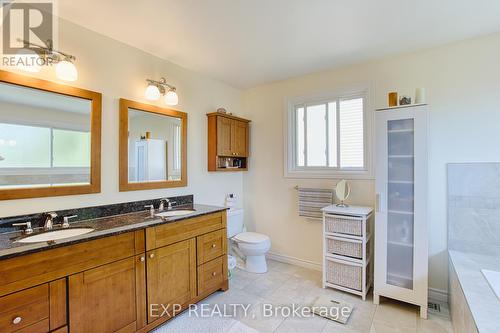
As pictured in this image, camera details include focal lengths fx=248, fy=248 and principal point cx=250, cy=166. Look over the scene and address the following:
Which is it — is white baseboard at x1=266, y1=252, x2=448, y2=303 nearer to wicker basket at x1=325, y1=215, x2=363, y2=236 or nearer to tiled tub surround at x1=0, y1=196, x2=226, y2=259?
wicker basket at x1=325, y1=215, x2=363, y2=236

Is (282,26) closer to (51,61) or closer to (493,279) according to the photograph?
(51,61)

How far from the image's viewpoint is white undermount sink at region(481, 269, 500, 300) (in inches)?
66.6

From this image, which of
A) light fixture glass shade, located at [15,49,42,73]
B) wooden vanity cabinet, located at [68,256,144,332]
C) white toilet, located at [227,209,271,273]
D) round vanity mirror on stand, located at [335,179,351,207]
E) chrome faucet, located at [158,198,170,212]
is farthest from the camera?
white toilet, located at [227,209,271,273]

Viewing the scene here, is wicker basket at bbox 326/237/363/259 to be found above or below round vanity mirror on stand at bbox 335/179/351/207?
below

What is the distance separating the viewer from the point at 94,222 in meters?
2.03

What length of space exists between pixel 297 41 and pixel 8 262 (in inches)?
104

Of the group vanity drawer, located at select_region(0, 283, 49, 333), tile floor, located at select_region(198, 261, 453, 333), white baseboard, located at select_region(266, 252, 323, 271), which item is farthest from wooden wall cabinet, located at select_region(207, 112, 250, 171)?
vanity drawer, located at select_region(0, 283, 49, 333)

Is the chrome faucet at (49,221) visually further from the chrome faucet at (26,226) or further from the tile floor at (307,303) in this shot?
the tile floor at (307,303)

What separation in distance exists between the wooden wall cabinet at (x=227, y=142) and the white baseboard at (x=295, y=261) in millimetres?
1322

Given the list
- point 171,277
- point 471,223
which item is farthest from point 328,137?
point 171,277

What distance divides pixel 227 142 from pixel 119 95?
1409 millimetres

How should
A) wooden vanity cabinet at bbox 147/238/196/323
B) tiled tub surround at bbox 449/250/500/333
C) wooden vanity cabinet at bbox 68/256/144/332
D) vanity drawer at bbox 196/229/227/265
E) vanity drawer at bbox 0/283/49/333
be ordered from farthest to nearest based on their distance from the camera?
1. vanity drawer at bbox 196/229/227/265
2. wooden vanity cabinet at bbox 147/238/196/323
3. wooden vanity cabinet at bbox 68/256/144/332
4. tiled tub surround at bbox 449/250/500/333
5. vanity drawer at bbox 0/283/49/333

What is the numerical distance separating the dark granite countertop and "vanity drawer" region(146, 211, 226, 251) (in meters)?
0.04

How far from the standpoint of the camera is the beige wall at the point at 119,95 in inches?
79.1
